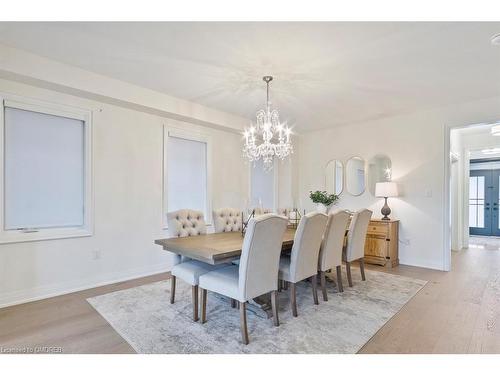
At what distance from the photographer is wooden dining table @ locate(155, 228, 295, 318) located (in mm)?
2168

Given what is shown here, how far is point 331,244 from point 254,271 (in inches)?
48.5

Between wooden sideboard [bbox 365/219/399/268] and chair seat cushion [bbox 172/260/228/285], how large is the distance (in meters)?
2.95

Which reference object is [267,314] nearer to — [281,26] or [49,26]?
[281,26]

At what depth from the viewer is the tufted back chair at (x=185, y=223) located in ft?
9.64

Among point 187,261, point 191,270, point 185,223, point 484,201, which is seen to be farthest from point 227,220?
point 484,201

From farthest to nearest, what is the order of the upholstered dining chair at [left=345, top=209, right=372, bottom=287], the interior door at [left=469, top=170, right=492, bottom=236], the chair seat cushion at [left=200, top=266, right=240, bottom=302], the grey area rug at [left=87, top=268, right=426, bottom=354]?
1. the interior door at [left=469, top=170, right=492, bottom=236]
2. the upholstered dining chair at [left=345, top=209, right=372, bottom=287]
3. the chair seat cushion at [left=200, top=266, right=240, bottom=302]
4. the grey area rug at [left=87, top=268, right=426, bottom=354]

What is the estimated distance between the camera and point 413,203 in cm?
448

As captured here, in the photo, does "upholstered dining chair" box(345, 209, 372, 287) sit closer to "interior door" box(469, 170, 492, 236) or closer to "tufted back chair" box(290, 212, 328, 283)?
"tufted back chair" box(290, 212, 328, 283)

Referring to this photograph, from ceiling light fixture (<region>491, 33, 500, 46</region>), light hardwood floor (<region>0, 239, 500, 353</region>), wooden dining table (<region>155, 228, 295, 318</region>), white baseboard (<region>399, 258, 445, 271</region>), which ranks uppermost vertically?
ceiling light fixture (<region>491, 33, 500, 46</region>)

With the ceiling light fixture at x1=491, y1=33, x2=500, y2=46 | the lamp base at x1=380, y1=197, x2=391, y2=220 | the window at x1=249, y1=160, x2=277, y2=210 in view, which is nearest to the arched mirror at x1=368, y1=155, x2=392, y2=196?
the lamp base at x1=380, y1=197, x2=391, y2=220

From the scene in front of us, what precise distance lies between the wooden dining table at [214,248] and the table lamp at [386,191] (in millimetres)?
2309

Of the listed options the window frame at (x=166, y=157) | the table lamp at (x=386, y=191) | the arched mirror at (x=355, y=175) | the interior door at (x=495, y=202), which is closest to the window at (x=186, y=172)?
the window frame at (x=166, y=157)

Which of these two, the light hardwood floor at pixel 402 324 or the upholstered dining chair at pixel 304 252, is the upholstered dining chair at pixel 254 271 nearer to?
the upholstered dining chair at pixel 304 252

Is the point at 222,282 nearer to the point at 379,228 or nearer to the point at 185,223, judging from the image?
the point at 185,223
